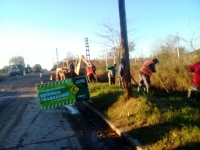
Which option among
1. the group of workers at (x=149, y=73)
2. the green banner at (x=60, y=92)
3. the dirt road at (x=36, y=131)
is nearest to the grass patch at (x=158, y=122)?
the group of workers at (x=149, y=73)

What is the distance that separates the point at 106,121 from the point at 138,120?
151cm

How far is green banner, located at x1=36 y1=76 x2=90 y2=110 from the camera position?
11438 mm

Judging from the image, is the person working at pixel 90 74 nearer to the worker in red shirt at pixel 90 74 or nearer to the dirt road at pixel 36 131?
the worker in red shirt at pixel 90 74

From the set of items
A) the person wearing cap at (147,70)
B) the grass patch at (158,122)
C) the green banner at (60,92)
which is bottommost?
the grass patch at (158,122)

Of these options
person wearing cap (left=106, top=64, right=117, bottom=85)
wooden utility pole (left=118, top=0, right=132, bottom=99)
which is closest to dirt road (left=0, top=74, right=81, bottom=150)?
wooden utility pole (left=118, top=0, right=132, bottom=99)

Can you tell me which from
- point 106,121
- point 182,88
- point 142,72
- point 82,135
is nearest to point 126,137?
point 82,135

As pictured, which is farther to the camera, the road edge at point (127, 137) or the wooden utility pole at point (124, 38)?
the wooden utility pole at point (124, 38)

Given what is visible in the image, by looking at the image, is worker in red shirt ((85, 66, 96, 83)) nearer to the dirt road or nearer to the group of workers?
the group of workers

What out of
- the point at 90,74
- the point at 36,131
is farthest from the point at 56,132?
the point at 90,74

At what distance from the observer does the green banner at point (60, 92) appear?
11.4m

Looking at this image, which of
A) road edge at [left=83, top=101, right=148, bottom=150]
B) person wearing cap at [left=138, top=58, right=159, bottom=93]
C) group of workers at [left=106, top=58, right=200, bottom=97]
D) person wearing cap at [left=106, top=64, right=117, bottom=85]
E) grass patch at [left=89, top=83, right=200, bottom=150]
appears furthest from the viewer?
person wearing cap at [left=106, top=64, right=117, bottom=85]

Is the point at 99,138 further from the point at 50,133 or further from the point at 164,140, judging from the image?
the point at 164,140

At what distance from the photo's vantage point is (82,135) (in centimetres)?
791

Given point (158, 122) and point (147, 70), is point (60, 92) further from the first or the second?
point (158, 122)
